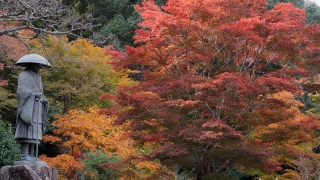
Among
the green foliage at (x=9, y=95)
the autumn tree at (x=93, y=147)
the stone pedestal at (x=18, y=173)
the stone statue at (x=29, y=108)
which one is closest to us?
the stone pedestal at (x=18, y=173)

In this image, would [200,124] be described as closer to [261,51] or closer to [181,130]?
[181,130]

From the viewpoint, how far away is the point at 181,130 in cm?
867

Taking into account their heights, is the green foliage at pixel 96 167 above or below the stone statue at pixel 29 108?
below

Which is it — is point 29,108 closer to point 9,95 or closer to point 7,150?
point 7,150

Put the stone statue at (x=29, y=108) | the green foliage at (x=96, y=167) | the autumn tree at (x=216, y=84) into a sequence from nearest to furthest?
the stone statue at (x=29, y=108) → the autumn tree at (x=216, y=84) → the green foliage at (x=96, y=167)

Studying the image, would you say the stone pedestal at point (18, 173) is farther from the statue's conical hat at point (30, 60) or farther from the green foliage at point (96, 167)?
the green foliage at point (96, 167)

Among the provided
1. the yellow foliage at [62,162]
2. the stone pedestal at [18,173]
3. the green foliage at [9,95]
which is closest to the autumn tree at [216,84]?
the yellow foliage at [62,162]

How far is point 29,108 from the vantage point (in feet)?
18.8

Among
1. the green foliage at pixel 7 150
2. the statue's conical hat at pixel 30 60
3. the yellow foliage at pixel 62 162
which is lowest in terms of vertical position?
the yellow foliage at pixel 62 162

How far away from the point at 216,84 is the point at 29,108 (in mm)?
4433

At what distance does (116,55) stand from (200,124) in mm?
2714

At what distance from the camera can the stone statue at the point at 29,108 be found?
18.8 feet

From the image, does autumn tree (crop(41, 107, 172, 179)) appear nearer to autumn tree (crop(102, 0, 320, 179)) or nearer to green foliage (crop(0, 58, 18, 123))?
green foliage (crop(0, 58, 18, 123))

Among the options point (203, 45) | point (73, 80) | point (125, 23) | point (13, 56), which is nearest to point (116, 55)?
point (203, 45)
